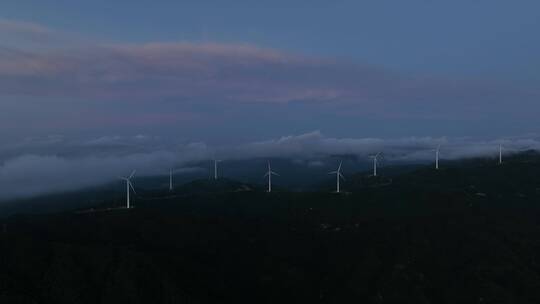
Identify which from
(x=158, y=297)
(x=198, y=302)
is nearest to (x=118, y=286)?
(x=158, y=297)

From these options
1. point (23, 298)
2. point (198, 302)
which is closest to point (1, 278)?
point (23, 298)

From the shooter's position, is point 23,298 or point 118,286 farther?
point 118,286

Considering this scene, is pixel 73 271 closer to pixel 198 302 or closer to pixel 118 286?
pixel 118 286

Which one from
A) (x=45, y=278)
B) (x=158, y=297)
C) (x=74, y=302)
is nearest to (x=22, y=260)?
(x=45, y=278)

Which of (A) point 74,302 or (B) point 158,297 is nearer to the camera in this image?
(A) point 74,302

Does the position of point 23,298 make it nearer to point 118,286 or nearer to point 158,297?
point 118,286

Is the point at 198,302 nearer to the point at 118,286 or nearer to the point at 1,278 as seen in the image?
the point at 118,286

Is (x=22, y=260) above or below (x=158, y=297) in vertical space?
above

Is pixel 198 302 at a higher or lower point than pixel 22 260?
lower
